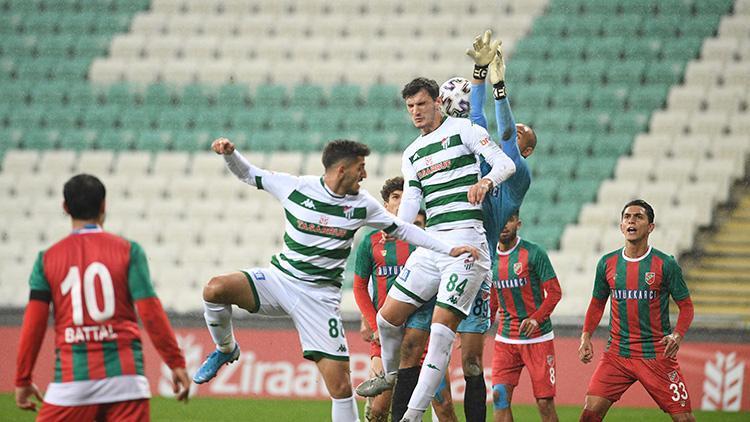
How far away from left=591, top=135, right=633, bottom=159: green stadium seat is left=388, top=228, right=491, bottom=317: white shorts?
32.1ft

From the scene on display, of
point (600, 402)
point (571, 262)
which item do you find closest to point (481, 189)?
point (600, 402)

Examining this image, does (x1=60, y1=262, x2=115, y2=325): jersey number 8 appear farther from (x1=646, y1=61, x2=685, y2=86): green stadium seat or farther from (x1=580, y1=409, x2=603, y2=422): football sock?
(x1=646, y1=61, x2=685, y2=86): green stadium seat

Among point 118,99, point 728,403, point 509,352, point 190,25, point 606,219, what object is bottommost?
point 728,403

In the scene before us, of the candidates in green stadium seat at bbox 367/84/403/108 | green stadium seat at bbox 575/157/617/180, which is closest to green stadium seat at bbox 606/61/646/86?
green stadium seat at bbox 575/157/617/180

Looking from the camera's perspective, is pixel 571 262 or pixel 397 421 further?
pixel 571 262

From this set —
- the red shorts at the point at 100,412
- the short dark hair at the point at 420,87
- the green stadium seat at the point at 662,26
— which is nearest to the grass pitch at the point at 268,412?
the short dark hair at the point at 420,87

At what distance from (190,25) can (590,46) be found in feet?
23.9

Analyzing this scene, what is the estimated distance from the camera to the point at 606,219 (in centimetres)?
1614

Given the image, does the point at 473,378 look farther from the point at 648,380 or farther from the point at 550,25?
the point at 550,25

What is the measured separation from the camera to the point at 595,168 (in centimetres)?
1700

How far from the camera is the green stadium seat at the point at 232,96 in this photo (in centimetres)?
1944

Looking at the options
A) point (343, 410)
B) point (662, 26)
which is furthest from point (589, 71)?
point (343, 410)

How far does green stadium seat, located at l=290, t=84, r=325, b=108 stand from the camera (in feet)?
62.7

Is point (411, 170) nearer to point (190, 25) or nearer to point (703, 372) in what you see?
point (703, 372)
